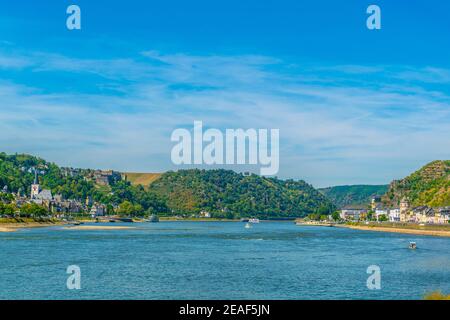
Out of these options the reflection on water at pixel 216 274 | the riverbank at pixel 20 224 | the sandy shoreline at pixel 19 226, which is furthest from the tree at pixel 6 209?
the reflection on water at pixel 216 274

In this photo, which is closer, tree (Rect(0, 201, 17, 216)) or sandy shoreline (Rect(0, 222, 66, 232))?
sandy shoreline (Rect(0, 222, 66, 232))

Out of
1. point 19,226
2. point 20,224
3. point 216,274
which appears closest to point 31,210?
point 20,224

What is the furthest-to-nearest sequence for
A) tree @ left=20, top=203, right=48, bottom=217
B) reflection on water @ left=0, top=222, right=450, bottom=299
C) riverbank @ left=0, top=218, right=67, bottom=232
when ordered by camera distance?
tree @ left=20, top=203, right=48, bottom=217 → riverbank @ left=0, top=218, right=67, bottom=232 → reflection on water @ left=0, top=222, right=450, bottom=299

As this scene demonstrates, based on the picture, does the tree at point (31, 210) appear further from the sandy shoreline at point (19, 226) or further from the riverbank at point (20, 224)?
the sandy shoreline at point (19, 226)

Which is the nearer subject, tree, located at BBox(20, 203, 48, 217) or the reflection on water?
the reflection on water

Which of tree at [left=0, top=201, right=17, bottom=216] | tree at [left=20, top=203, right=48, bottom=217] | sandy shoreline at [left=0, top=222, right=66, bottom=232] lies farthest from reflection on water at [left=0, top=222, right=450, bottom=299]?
tree at [left=20, top=203, right=48, bottom=217]

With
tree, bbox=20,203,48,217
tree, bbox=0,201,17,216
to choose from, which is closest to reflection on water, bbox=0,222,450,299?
tree, bbox=0,201,17,216

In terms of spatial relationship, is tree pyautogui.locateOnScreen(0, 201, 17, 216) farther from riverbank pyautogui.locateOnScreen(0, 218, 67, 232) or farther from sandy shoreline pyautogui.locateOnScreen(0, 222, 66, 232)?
sandy shoreline pyautogui.locateOnScreen(0, 222, 66, 232)

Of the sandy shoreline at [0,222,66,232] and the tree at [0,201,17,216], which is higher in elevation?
the tree at [0,201,17,216]

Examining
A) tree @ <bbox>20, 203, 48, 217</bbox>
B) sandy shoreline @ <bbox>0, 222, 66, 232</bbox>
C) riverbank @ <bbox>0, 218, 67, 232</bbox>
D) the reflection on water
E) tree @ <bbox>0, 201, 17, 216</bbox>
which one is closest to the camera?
the reflection on water
